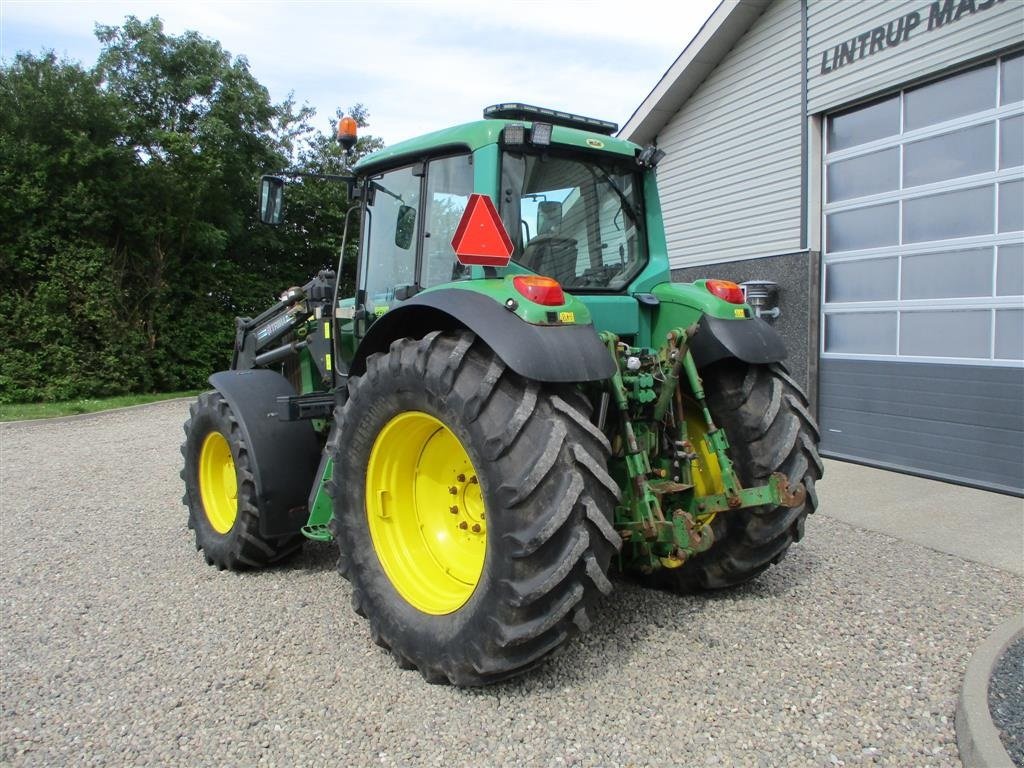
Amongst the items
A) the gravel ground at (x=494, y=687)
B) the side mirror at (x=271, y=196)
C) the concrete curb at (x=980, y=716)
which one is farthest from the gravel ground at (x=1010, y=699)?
the side mirror at (x=271, y=196)

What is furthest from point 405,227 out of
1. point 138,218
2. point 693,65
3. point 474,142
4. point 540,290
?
point 138,218

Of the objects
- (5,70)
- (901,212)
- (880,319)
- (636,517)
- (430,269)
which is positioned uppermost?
(5,70)

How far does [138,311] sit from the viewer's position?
49.1 feet

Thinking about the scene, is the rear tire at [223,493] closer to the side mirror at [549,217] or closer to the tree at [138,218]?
the side mirror at [549,217]

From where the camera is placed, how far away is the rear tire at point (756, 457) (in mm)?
3510

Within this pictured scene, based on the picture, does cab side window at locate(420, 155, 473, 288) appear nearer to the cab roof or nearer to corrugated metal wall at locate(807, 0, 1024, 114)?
the cab roof

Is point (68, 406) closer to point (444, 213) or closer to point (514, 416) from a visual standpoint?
point (444, 213)

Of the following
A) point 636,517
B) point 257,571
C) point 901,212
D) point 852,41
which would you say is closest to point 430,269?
point 636,517

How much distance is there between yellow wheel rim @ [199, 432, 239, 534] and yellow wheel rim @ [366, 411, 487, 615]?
1775 millimetres

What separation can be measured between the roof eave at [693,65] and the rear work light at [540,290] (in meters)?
6.59

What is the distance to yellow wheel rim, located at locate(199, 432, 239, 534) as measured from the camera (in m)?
4.72

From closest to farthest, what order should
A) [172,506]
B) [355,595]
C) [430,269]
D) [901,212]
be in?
1. [355,595]
2. [430,269]
3. [172,506]
4. [901,212]

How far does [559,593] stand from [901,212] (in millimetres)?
5870

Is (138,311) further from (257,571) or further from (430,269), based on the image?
(430,269)
